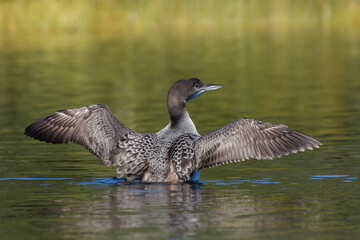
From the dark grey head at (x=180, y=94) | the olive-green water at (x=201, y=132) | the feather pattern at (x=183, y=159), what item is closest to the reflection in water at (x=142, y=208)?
the olive-green water at (x=201, y=132)

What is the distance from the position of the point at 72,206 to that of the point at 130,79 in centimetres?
1348

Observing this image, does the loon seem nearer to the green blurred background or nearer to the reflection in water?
the reflection in water

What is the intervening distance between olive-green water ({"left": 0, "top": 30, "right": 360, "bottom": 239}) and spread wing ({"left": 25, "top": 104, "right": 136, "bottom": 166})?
1.04ft

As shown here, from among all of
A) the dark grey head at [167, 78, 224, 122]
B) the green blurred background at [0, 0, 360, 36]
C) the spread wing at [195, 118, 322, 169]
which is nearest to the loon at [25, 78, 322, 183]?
the spread wing at [195, 118, 322, 169]

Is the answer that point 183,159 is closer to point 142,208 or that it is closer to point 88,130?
point 88,130

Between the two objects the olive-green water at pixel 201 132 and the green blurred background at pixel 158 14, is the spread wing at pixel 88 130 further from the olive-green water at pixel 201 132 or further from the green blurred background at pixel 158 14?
the green blurred background at pixel 158 14

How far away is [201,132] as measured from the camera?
41.1 feet

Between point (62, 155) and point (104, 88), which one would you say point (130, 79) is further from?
point (62, 155)

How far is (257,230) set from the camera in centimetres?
671

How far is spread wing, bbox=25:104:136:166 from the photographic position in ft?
32.2

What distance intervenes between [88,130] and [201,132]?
2.84 m

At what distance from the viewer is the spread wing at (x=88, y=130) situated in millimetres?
9828

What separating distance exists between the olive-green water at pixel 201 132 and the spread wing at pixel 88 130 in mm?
317

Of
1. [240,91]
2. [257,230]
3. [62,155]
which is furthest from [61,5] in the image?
[257,230]
